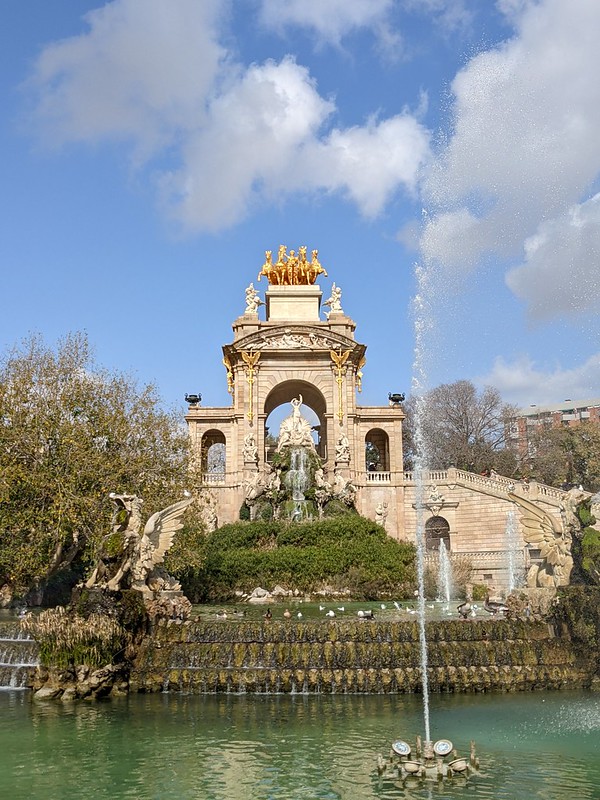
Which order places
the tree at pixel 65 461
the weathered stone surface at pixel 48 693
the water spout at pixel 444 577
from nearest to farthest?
the weathered stone surface at pixel 48 693, the tree at pixel 65 461, the water spout at pixel 444 577

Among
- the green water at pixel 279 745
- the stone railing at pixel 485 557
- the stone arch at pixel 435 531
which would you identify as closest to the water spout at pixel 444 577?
the stone railing at pixel 485 557

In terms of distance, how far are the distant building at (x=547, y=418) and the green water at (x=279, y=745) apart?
41274mm

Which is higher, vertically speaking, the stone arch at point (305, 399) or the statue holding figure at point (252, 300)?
the statue holding figure at point (252, 300)

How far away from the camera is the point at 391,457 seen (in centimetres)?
4200

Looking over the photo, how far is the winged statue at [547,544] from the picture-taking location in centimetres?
1754

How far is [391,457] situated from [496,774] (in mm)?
32837

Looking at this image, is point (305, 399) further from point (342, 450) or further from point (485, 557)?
point (485, 557)

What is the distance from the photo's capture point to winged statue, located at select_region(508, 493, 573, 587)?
17.5m

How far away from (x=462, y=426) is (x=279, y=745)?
45916 millimetres

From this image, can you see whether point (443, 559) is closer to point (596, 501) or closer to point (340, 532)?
point (340, 532)

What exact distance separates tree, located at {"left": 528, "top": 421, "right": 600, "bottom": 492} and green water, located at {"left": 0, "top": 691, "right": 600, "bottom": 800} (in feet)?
112

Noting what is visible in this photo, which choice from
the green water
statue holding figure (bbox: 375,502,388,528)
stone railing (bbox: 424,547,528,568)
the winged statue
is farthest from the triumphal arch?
the green water

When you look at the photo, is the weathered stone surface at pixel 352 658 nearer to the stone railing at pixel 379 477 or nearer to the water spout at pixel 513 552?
the water spout at pixel 513 552

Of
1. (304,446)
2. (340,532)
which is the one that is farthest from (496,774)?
(304,446)
